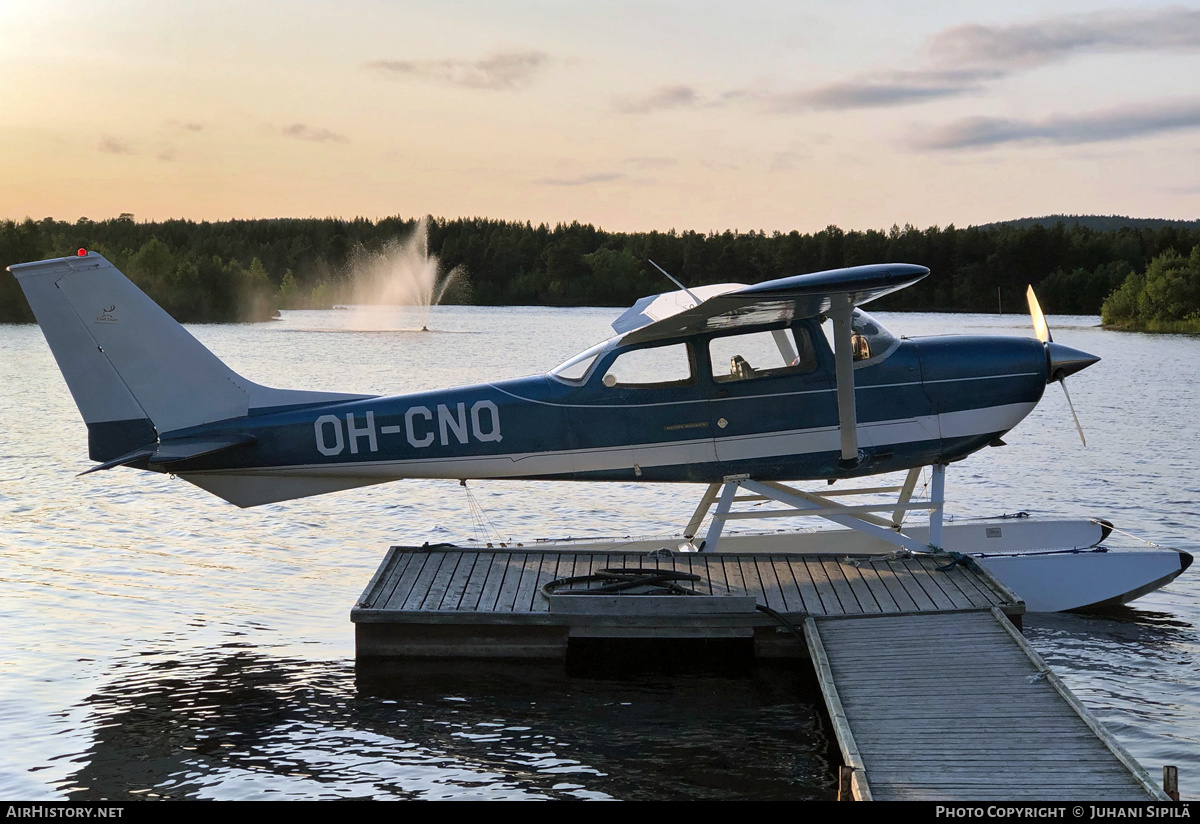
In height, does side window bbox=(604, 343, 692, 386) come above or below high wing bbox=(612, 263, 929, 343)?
below

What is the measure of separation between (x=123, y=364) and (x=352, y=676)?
9.42 ft

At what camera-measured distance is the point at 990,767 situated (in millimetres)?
5184

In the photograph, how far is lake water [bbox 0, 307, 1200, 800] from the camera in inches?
254

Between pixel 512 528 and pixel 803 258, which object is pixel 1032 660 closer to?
pixel 512 528

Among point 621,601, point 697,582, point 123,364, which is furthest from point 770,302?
point 123,364

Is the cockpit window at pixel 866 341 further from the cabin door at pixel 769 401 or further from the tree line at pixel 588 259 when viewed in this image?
the tree line at pixel 588 259

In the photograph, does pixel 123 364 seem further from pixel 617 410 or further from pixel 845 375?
pixel 845 375

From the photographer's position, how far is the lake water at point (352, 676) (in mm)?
6445

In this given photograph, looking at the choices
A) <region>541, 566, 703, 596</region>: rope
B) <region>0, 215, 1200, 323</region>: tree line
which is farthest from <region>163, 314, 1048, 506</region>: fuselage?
<region>0, 215, 1200, 323</region>: tree line

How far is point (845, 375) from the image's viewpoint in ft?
27.7

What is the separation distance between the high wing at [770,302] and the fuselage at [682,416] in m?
0.14

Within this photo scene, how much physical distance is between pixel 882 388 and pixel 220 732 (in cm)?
527

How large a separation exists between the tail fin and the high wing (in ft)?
8.33

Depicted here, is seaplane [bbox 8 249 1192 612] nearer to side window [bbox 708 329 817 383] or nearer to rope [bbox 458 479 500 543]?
side window [bbox 708 329 817 383]
